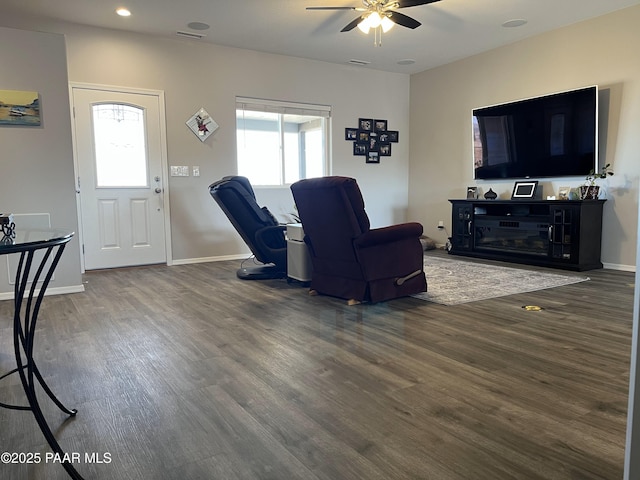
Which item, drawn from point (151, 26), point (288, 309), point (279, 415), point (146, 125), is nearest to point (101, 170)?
point (146, 125)

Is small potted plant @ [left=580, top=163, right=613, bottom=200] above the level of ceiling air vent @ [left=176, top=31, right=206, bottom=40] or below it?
below

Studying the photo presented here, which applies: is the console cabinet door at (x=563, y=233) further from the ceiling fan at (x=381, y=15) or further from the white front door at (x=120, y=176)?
the white front door at (x=120, y=176)

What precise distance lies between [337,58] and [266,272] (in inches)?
142

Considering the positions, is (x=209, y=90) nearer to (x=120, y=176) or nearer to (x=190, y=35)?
(x=190, y=35)

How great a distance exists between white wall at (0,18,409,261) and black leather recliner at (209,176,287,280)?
61.4 inches

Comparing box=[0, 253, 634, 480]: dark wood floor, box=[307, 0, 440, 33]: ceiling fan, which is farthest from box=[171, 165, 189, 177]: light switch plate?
box=[307, 0, 440, 33]: ceiling fan

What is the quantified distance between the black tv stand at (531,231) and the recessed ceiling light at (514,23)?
207 centimetres

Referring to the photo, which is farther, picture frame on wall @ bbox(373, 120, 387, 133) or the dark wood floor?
picture frame on wall @ bbox(373, 120, 387, 133)

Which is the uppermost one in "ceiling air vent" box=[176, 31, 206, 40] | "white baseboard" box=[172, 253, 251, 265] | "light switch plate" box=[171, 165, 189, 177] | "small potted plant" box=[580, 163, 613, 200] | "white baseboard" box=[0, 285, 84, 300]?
"ceiling air vent" box=[176, 31, 206, 40]

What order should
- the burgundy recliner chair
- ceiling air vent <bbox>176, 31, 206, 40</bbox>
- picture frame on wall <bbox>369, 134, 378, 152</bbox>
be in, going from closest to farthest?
1. the burgundy recliner chair
2. ceiling air vent <bbox>176, 31, 206, 40</bbox>
3. picture frame on wall <bbox>369, 134, 378, 152</bbox>

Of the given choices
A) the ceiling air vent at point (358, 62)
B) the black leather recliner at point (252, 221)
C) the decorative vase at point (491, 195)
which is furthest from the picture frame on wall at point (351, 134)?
the black leather recliner at point (252, 221)

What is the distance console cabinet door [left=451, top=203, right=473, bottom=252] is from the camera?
608 centimetres

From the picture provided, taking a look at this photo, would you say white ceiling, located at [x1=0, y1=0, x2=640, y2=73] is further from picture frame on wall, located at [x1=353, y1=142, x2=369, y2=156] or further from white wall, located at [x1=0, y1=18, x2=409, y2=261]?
picture frame on wall, located at [x1=353, y1=142, x2=369, y2=156]

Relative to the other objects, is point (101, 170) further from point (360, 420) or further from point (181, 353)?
point (360, 420)
